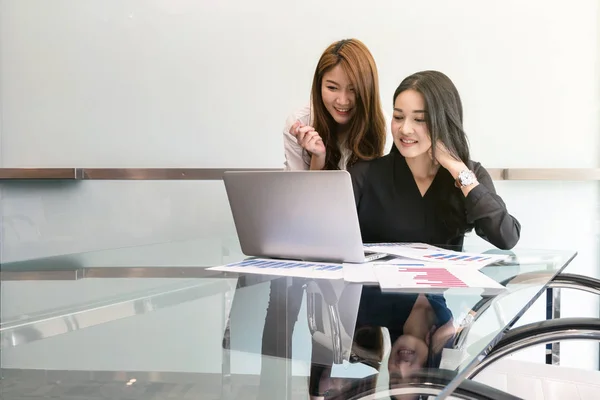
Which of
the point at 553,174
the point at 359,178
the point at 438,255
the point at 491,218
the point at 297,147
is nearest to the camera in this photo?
the point at 438,255

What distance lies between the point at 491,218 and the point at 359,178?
540mm

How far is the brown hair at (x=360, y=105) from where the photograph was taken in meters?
2.48

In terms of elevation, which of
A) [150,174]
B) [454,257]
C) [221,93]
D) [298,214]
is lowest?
[454,257]

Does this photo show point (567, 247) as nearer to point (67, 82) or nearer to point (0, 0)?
point (67, 82)

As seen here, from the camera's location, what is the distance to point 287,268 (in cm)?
139

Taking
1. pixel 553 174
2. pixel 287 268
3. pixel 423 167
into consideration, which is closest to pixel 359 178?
pixel 423 167

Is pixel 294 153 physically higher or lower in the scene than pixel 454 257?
higher

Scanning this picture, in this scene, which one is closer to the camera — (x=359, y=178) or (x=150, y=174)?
(x=359, y=178)

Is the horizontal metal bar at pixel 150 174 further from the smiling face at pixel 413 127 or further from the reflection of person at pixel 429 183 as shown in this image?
the smiling face at pixel 413 127

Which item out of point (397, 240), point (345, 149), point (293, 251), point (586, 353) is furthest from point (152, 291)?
point (586, 353)

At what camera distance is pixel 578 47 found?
313 centimetres

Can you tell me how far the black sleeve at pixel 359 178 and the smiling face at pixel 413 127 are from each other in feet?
0.70

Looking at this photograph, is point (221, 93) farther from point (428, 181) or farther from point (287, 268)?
point (287, 268)

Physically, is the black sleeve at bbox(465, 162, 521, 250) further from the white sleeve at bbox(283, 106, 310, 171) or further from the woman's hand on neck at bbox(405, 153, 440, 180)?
the white sleeve at bbox(283, 106, 310, 171)
